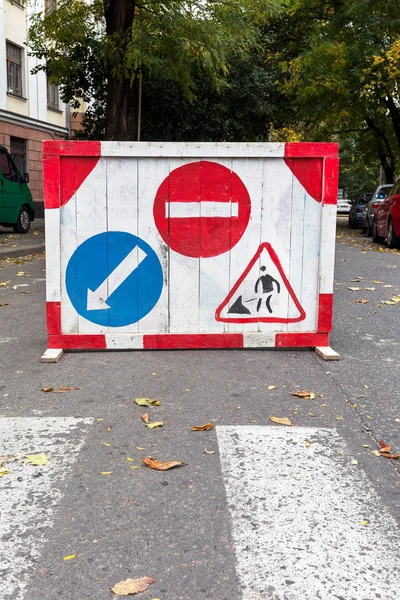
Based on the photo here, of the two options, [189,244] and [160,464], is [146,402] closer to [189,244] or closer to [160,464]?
[160,464]

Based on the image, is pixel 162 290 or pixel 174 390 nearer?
pixel 174 390

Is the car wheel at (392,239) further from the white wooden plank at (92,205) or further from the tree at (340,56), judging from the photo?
the white wooden plank at (92,205)

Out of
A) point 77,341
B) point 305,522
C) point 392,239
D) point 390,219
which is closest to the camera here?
point 305,522

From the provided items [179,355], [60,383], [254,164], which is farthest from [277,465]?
[254,164]

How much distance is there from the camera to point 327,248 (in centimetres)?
534

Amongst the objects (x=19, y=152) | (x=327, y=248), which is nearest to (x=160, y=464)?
(x=327, y=248)

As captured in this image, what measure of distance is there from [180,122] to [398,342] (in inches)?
839

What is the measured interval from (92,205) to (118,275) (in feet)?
1.85

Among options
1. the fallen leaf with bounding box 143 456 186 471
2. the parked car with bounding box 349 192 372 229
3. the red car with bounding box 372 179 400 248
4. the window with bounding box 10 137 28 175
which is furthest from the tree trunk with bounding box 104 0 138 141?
the parked car with bounding box 349 192 372 229

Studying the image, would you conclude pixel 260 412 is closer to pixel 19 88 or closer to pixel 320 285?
pixel 320 285

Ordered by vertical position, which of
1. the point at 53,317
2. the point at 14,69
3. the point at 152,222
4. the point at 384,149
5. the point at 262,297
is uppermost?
the point at 14,69

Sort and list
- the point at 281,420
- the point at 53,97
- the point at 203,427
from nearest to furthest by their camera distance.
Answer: the point at 203,427
the point at 281,420
the point at 53,97

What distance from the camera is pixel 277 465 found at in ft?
10.3

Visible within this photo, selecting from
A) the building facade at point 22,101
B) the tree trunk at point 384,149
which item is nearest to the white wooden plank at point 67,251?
the building facade at point 22,101
